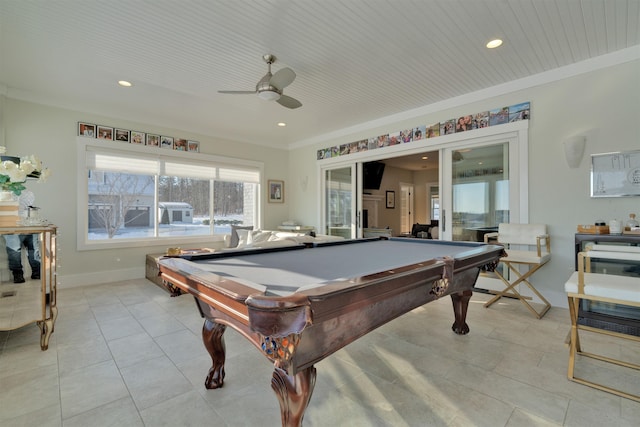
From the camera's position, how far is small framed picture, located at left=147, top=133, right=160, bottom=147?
15.8 feet

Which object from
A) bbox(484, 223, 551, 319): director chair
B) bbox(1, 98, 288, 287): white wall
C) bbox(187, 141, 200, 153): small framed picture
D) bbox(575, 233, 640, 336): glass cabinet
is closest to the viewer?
bbox(575, 233, 640, 336): glass cabinet

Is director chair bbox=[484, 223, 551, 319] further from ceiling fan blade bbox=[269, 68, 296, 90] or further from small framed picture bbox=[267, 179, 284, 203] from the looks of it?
small framed picture bbox=[267, 179, 284, 203]

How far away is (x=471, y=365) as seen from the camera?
1.98 meters

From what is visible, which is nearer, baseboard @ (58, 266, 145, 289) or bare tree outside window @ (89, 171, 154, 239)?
baseboard @ (58, 266, 145, 289)

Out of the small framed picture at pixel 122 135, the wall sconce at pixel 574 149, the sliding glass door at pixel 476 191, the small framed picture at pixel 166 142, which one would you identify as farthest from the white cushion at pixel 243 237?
the wall sconce at pixel 574 149

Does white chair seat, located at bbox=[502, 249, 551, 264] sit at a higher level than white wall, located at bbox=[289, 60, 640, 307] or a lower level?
lower

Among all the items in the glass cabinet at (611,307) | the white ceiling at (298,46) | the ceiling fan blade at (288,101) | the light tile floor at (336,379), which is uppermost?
the white ceiling at (298,46)

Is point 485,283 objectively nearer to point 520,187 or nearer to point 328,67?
point 520,187

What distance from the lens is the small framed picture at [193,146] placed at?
5250mm

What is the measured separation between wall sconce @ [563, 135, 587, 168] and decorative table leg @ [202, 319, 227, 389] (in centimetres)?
379

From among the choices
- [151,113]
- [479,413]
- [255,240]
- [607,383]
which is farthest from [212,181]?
[607,383]

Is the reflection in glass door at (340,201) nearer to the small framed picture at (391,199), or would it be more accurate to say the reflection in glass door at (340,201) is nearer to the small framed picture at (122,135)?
the small framed picture at (391,199)

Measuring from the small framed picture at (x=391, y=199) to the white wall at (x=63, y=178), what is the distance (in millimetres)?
6547

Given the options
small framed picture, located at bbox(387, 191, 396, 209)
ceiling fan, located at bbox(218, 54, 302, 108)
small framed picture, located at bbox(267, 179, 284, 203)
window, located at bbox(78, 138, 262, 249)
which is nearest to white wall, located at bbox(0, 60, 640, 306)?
window, located at bbox(78, 138, 262, 249)
